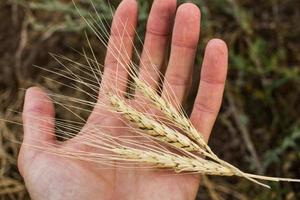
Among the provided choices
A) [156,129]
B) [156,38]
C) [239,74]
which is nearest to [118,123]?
[156,129]

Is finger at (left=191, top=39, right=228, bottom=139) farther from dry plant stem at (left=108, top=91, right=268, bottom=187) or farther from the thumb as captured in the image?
the thumb

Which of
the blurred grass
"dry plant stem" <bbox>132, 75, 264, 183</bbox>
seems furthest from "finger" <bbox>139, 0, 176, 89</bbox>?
the blurred grass

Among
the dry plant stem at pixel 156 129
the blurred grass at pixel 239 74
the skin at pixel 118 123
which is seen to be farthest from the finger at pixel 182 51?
the blurred grass at pixel 239 74

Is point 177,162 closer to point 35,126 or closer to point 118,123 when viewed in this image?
point 118,123

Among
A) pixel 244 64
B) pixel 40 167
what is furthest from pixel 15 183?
pixel 244 64

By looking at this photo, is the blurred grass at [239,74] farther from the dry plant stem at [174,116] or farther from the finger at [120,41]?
the dry plant stem at [174,116]

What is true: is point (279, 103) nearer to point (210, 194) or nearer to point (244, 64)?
point (244, 64)

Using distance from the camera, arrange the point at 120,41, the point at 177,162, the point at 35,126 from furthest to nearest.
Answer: the point at 120,41
the point at 35,126
the point at 177,162

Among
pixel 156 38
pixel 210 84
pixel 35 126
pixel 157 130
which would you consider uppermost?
pixel 156 38
